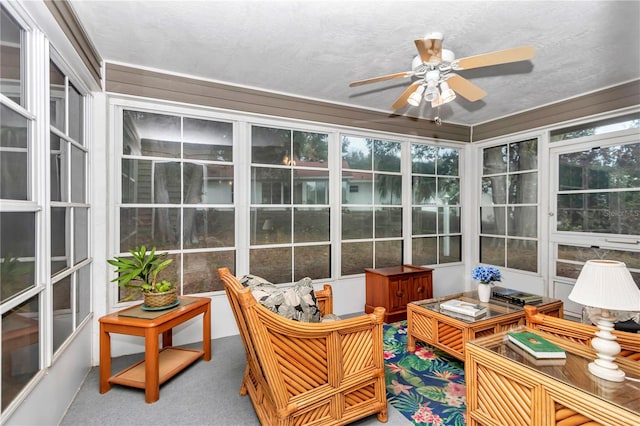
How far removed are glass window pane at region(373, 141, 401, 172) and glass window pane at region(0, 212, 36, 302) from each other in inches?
143

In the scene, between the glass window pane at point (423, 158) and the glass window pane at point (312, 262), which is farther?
the glass window pane at point (423, 158)

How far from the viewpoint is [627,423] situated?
4.00 ft

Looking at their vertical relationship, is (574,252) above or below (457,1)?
below

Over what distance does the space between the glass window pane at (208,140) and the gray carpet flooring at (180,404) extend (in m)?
2.07

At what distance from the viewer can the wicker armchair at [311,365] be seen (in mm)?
1656

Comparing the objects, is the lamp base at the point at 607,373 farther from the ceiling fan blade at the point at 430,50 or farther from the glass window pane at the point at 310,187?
the glass window pane at the point at 310,187

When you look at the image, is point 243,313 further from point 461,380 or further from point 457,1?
point 457,1

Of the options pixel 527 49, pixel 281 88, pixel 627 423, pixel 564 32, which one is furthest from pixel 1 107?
pixel 564 32

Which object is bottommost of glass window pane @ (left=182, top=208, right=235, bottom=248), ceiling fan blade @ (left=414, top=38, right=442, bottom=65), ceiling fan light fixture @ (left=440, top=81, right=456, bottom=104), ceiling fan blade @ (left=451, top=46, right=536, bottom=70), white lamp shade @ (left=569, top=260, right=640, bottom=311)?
white lamp shade @ (left=569, top=260, right=640, bottom=311)

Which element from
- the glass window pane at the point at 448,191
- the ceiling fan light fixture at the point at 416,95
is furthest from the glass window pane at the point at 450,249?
the ceiling fan light fixture at the point at 416,95

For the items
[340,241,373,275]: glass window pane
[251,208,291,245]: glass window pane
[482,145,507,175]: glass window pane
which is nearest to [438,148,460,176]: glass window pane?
[482,145,507,175]: glass window pane

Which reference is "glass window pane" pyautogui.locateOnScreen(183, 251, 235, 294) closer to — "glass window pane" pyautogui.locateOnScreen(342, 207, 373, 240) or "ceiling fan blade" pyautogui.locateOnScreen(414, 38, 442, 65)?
"glass window pane" pyautogui.locateOnScreen(342, 207, 373, 240)

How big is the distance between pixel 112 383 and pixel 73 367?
0.30 m

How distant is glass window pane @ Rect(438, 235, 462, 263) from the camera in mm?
4879
